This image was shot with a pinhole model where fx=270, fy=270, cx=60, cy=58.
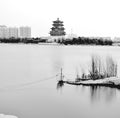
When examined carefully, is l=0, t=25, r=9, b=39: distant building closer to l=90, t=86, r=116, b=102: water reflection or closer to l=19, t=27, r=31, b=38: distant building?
l=19, t=27, r=31, b=38: distant building

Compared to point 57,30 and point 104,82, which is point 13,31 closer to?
point 57,30

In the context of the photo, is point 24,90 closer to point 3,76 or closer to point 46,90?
point 46,90

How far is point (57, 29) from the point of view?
75688 mm

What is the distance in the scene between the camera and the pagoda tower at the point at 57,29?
7541 cm

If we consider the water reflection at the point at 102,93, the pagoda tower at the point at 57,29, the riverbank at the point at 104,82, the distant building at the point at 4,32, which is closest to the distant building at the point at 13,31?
the distant building at the point at 4,32

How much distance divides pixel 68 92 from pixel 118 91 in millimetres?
2411

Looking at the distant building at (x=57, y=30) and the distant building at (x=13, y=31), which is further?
the distant building at (x=13, y=31)

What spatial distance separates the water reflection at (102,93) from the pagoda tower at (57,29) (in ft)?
204

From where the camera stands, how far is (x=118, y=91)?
13.0 meters

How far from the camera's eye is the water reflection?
12.3 m

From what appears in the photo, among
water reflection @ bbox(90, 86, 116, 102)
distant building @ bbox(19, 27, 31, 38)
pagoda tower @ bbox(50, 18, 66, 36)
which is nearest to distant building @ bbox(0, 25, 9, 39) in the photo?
distant building @ bbox(19, 27, 31, 38)

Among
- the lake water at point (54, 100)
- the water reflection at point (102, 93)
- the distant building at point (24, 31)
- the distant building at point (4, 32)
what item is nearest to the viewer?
the lake water at point (54, 100)

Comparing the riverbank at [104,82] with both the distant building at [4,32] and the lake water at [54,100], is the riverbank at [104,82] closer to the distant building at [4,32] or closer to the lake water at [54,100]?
the lake water at [54,100]

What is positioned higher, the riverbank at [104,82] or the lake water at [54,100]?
the riverbank at [104,82]
